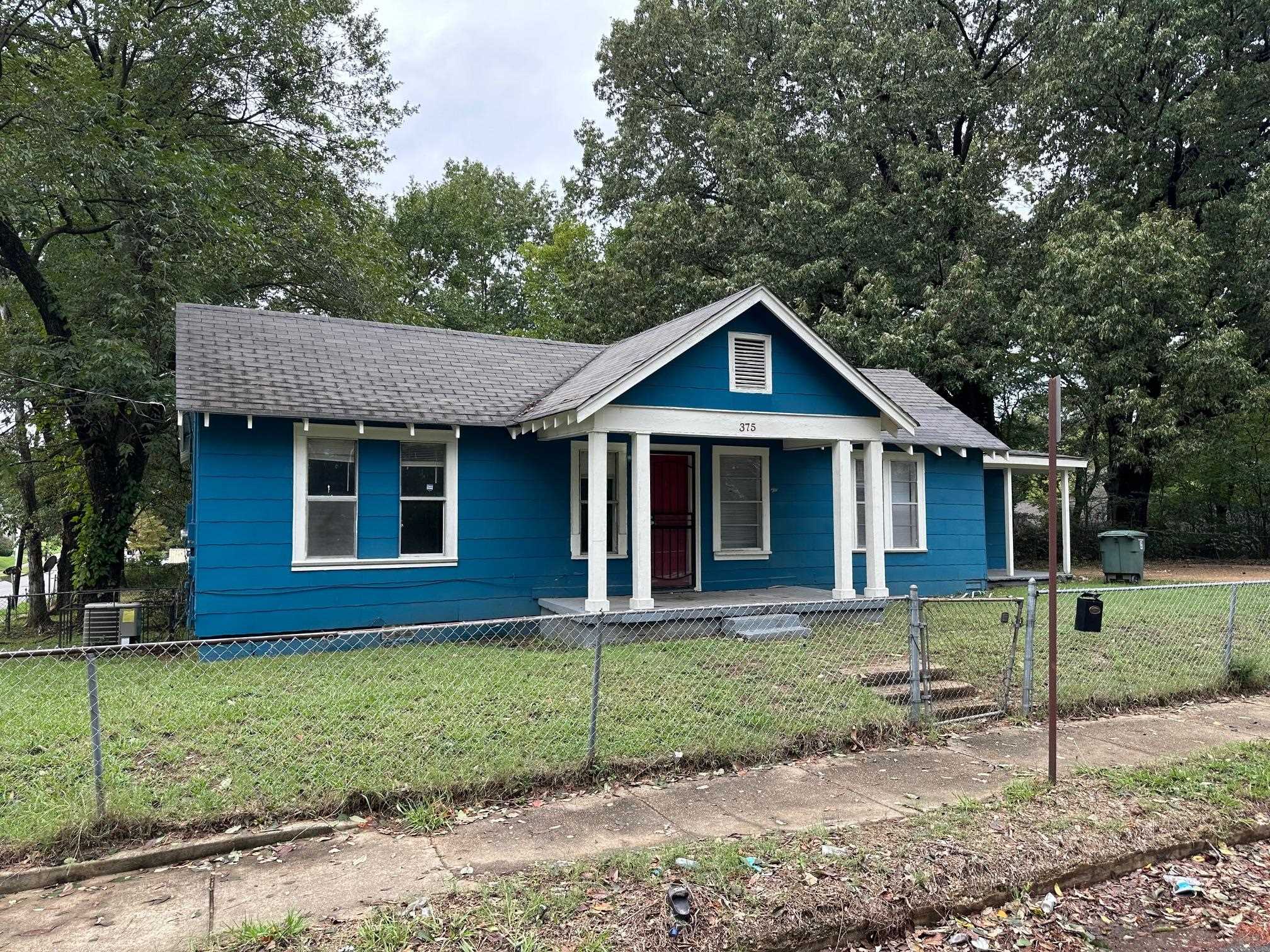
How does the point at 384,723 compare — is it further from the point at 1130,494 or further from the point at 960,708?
the point at 1130,494

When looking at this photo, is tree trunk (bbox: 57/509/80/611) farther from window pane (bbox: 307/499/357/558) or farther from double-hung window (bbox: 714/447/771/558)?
double-hung window (bbox: 714/447/771/558)

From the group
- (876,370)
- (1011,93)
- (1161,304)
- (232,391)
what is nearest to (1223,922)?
(232,391)

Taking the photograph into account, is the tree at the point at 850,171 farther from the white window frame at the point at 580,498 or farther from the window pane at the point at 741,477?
the white window frame at the point at 580,498

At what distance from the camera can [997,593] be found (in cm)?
1506

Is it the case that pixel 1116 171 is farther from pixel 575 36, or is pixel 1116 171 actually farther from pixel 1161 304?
pixel 575 36

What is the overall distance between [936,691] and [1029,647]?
986mm

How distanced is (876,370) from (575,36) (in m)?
18.5

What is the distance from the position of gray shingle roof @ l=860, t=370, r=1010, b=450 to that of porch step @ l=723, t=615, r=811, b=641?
151 inches

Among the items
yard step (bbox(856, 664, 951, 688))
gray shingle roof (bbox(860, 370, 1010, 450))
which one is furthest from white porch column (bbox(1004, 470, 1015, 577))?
yard step (bbox(856, 664, 951, 688))

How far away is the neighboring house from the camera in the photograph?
9.56 m

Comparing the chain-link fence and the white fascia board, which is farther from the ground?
the white fascia board

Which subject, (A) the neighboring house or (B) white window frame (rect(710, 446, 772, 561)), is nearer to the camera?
(A) the neighboring house

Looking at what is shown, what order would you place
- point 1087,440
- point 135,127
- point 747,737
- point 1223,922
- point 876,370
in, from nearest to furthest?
1. point 1223,922
2. point 747,737
3. point 135,127
4. point 876,370
5. point 1087,440

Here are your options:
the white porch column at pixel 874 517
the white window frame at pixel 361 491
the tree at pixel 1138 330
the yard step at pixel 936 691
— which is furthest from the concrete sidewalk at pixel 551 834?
the tree at pixel 1138 330
